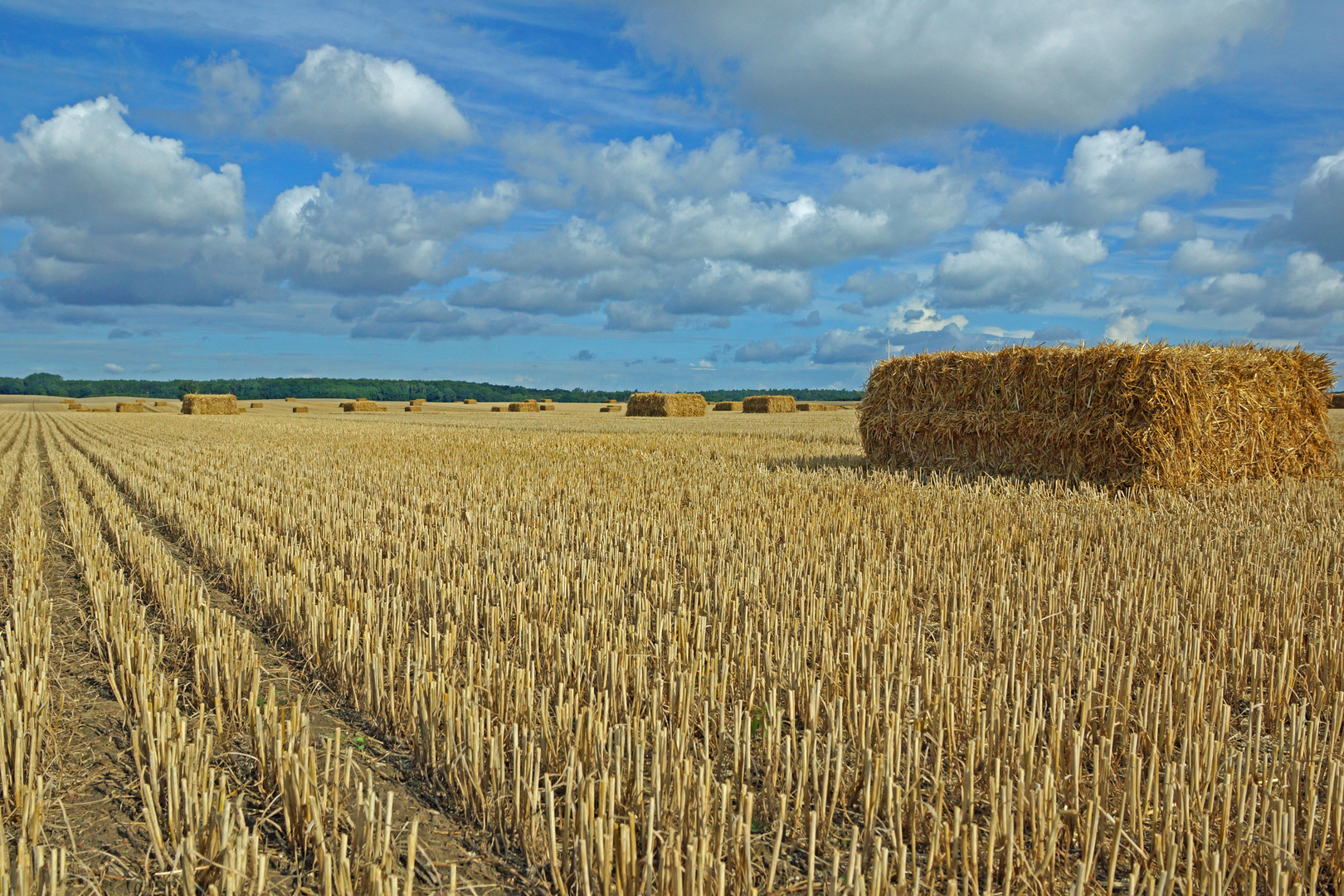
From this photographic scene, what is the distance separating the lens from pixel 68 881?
96.7 inches

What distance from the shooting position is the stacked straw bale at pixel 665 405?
133 ft

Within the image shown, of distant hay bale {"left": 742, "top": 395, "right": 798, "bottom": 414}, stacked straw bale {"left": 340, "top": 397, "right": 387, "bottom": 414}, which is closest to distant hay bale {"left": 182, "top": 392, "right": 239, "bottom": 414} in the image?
stacked straw bale {"left": 340, "top": 397, "right": 387, "bottom": 414}

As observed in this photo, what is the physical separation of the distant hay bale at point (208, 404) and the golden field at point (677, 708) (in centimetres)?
4541

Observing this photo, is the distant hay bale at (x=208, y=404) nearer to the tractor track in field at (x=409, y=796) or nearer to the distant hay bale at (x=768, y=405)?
the distant hay bale at (x=768, y=405)

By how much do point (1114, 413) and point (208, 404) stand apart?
163 ft

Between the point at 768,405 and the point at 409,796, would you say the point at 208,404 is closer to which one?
the point at 768,405

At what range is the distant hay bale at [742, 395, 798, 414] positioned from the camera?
45938mm

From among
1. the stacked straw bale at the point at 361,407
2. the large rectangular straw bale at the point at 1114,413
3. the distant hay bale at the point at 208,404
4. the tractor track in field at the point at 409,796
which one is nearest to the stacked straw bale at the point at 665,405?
the stacked straw bale at the point at 361,407

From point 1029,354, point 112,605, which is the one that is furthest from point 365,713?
point 1029,354

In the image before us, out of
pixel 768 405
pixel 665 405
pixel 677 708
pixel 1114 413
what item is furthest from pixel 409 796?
pixel 768 405

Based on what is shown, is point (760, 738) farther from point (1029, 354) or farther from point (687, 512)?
point (1029, 354)

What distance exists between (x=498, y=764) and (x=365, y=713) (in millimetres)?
1103

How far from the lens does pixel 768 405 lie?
45969 mm

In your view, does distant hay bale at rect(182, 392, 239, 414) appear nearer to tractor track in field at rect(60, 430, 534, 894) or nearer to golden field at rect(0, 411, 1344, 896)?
golden field at rect(0, 411, 1344, 896)
